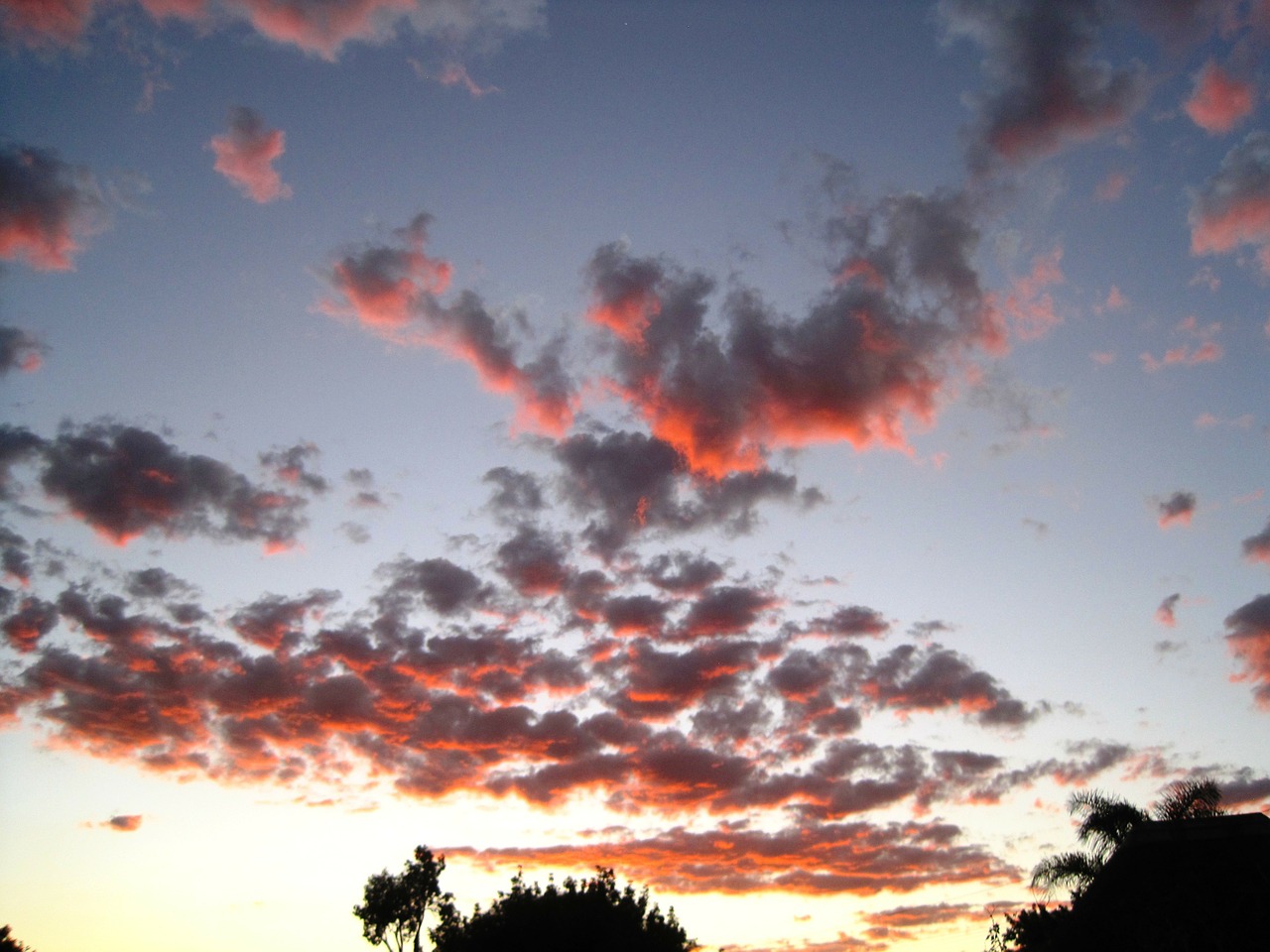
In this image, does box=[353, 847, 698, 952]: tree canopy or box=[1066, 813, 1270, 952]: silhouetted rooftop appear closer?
box=[1066, 813, 1270, 952]: silhouetted rooftop

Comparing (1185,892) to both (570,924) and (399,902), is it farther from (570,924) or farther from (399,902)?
(399,902)

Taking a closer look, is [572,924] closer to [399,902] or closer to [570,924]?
[570,924]

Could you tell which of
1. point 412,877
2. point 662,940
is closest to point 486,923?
point 662,940

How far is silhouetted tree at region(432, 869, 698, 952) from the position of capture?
45.3 meters

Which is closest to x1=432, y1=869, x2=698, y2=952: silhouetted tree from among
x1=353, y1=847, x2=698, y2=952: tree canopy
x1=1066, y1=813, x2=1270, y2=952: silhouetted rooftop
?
x1=353, y1=847, x2=698, y2=952: tree canopy

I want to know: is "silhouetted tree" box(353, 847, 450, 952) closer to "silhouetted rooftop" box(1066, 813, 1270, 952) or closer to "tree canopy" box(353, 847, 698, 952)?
"tree canopy" box(353, 847, 698, 952)

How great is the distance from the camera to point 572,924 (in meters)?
46.1

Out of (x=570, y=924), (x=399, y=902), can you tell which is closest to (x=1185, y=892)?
(x=570, y=924)

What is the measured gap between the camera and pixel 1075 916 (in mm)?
21781

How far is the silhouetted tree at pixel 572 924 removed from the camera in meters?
45.3

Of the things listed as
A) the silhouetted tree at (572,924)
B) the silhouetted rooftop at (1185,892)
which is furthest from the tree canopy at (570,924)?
the silhouetted rooftop at (1185,892)

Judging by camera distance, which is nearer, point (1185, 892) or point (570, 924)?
point (1185, 892)

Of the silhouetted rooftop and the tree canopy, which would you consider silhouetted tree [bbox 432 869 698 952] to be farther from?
the silhouetted rooftop

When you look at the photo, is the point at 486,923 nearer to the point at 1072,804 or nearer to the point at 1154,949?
the point at 1072,804
